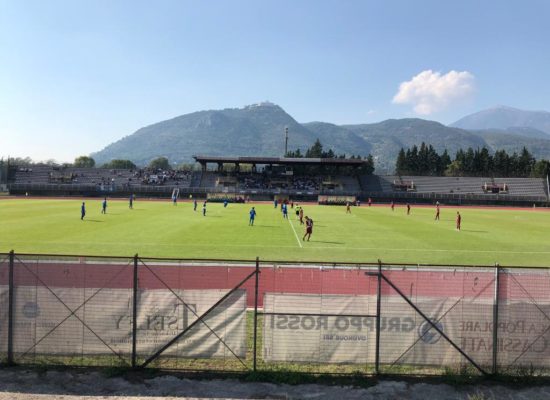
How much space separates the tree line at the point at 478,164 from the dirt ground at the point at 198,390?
356 feet

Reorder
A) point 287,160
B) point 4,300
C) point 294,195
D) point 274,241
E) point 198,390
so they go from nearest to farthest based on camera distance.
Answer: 1. point 198,390
2. point 4,300
3. point 274,241
4. point 294,195
5. point 287,160

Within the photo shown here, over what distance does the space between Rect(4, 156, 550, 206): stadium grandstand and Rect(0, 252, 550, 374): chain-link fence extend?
220ft

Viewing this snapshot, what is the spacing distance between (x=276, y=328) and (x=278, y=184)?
82.5 metres

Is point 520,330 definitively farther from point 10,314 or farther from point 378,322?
point 10,314

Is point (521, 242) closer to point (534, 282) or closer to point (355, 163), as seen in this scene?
point (534, 282)

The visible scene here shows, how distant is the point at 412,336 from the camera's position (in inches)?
327

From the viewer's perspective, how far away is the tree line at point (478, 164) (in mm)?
122688

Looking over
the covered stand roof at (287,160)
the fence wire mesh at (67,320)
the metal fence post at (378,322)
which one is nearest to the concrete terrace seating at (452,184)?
the covered stand roof at (287,160)

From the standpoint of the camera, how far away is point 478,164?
126 metres

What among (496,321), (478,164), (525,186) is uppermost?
(478,164)

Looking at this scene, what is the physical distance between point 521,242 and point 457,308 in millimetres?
22735

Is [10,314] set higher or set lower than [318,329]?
higher

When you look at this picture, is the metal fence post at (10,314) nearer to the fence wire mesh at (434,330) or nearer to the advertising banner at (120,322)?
the advertising banner at (120,322)

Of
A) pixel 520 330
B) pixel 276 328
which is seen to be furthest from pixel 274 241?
pixel 520 330
